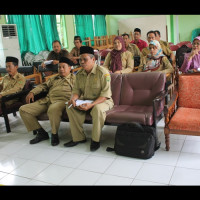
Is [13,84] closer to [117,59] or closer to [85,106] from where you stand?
[85,106]

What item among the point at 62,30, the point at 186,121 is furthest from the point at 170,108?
the point at 62,30

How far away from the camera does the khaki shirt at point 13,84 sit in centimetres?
357

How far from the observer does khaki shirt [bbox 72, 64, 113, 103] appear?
9.35 ft

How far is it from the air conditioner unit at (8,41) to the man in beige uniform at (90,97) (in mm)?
3605

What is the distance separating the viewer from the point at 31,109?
10.2 ft

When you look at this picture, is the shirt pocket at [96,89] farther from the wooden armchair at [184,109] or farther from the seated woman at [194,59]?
the seated woman at [194,59]

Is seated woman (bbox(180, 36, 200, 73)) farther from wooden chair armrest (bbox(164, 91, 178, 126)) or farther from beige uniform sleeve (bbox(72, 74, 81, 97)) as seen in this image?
beige uniform sleeve (bbox(72, 74, 81, 97))

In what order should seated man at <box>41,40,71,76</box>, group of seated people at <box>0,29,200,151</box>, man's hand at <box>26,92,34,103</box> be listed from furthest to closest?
seated man at <box>41,40,71,76</box> → man's hand at <box>26,92,34,103</box> → group of seated people at <box>0,29,200,151</box>

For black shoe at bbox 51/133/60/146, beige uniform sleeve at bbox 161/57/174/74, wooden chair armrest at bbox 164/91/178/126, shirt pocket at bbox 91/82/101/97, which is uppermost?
beige uniform sleeve at bbox 161/57/174/74

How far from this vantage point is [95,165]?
2.41 m

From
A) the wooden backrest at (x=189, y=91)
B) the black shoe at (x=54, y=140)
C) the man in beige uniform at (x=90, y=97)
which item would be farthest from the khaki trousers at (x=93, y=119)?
the wooden backrest at (x=189, y=91)

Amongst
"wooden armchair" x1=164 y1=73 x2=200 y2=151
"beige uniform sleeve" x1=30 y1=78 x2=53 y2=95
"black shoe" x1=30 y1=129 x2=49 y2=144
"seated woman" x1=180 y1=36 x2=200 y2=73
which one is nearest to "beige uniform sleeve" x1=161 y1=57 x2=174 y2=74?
"seated woman" x1=180 y1=36 x2=200 y2=73

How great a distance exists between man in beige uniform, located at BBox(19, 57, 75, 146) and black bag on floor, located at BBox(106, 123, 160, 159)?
88 cm

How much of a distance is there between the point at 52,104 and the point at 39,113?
24 cm
